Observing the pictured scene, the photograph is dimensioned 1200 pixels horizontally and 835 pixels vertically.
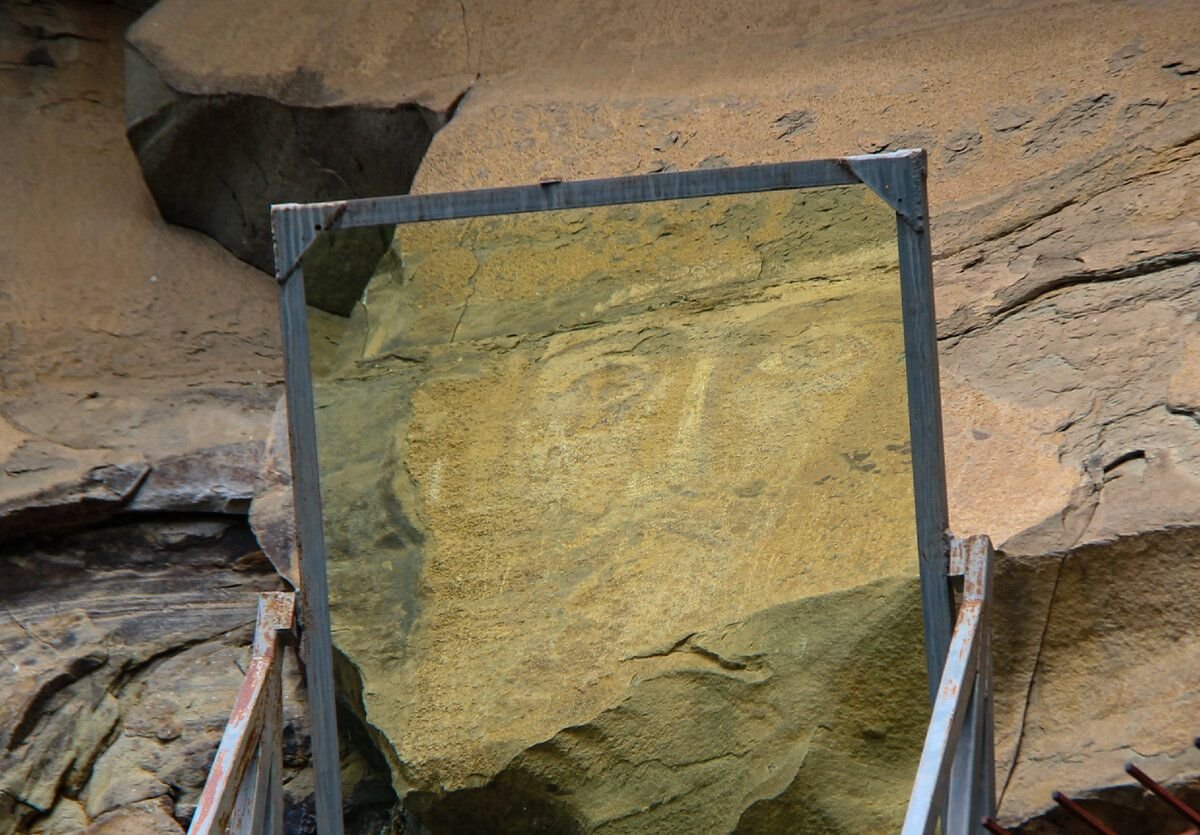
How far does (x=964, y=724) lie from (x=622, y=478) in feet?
1.50

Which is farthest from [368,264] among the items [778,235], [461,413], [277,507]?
[277,507]

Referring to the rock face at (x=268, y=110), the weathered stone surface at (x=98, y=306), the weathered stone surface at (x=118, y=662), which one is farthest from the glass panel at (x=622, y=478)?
the rock face at (x=268, y=110)

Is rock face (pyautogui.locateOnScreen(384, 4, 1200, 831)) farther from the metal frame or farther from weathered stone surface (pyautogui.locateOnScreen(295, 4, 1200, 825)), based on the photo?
the metal frame

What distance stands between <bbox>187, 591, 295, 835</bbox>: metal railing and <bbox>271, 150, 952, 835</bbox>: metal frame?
0.13 feet

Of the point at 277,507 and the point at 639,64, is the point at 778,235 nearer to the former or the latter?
the point at 277,507

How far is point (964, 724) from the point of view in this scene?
5.27 feet

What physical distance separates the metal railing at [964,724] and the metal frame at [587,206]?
0.11 ft

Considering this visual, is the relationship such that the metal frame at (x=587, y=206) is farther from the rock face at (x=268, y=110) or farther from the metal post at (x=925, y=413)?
the rock face at (x=268, y=110)

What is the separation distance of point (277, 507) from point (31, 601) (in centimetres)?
49

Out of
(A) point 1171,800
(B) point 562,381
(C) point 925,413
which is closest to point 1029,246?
(C) point 925,413

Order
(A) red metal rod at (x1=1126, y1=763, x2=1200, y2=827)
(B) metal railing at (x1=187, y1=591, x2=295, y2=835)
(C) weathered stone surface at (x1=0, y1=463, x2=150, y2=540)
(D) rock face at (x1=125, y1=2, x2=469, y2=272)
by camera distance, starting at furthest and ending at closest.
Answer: (D) rock face at (x1=125, y1=2, x2=469, y2=272), (C) weathered stone surface at (x1=0, y1=463, x2=150, y2=540), (B) metal railing at (x1=187, y1=591, x2=295, y2=835), (A) red metal rod at (x1=1126, y1=763, x2=1200, y2=827)

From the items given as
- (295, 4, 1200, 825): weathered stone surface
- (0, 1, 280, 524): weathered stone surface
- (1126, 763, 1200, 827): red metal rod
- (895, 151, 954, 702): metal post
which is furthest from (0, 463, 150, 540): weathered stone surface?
(1126, 763, 1200, 827): red metal rod

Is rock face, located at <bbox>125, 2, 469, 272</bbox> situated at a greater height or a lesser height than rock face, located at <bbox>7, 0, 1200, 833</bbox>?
greater

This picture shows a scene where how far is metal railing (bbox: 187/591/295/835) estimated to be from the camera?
1566 mm
